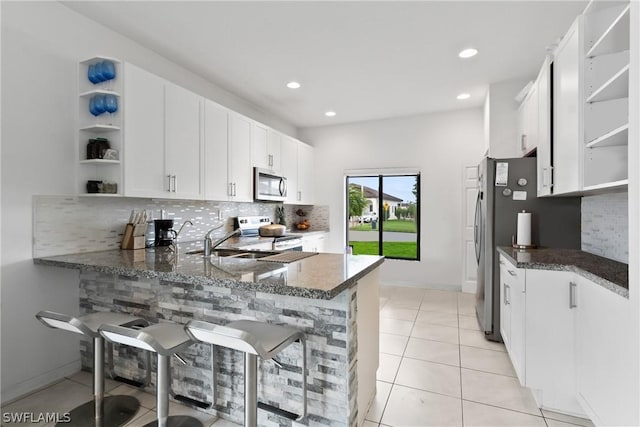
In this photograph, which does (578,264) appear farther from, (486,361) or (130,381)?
(130,381)

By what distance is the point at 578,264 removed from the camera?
6.45 ft

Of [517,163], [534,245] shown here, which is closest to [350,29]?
[517,163]

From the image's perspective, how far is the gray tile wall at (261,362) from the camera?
5.34ft

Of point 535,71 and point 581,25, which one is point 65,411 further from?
point 535,71

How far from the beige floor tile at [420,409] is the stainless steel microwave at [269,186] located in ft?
8.72

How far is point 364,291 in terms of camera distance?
1947 millimetres

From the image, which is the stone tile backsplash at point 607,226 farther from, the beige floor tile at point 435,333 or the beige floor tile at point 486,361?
the beige floor tile at point 435,333

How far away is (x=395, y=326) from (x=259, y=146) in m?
2.67

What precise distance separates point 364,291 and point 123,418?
5.29 ft

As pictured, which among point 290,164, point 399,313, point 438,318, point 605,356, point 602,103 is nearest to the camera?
point 605,356

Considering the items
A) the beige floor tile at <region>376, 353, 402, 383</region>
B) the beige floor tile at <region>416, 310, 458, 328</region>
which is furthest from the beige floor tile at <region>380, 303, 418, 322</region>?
the beige floor tile at <region>376, 353, 402, 383</region>

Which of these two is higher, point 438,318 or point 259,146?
point 259,146

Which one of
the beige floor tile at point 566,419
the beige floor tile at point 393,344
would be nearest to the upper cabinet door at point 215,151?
the beige floor tile at point 393,344

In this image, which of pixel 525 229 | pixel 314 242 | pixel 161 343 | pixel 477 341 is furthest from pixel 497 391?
pixel 314 242
